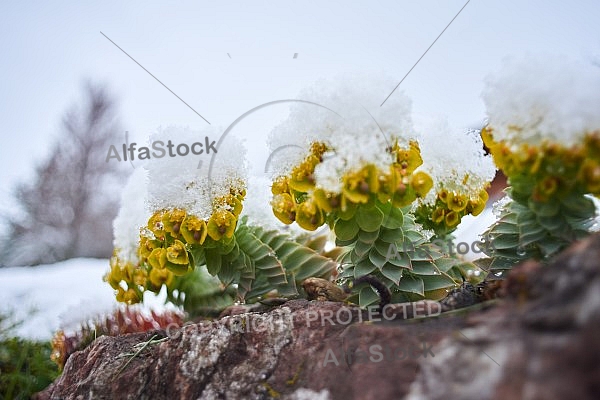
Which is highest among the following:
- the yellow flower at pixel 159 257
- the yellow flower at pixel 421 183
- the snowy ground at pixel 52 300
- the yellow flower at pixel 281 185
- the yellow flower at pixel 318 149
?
the yellow flower at pixel 318 149

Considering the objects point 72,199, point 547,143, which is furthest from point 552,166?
point 72,199

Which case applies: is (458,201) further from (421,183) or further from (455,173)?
(421,183)

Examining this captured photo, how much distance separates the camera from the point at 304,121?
0.71 meters

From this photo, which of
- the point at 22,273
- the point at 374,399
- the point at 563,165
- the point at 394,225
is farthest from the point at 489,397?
the point at 22,273

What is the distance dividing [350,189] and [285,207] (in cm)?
12

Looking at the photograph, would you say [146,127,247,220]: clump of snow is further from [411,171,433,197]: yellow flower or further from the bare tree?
the bare tree

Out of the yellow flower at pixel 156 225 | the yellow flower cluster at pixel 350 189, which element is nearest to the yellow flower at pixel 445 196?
the yellow flower cluster at pixel 350 189

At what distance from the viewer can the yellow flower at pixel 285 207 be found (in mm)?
698

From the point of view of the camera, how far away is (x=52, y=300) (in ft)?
4.72

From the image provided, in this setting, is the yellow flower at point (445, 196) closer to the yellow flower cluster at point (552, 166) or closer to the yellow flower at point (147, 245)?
the yellow flower cluster at point (552, 166)

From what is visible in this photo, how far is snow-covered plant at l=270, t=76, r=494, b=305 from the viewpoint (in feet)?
2.06

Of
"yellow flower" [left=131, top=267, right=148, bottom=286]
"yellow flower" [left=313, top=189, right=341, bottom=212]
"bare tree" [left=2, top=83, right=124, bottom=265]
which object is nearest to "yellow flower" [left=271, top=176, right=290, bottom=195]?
"yellow flower" [left=313, top=189, right=341, bottom=212]

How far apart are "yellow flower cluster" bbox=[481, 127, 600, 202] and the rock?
4.6 inches

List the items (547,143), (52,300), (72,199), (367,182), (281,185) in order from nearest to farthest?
(547,143) < (367,182) < (281,185) < (52,300) < (72,199)
